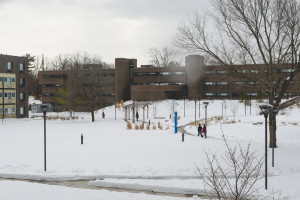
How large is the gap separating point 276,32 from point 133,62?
196 ft

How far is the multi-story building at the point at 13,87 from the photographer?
53281mm

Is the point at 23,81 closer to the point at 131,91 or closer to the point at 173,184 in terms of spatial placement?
the point at 131,91

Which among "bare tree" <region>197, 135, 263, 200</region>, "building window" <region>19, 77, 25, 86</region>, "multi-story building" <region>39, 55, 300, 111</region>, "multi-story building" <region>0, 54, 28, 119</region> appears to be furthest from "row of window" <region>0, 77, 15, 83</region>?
"bare tree" <region>197, 135, 263, 200</region>

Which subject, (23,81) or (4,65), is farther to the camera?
(23,81)

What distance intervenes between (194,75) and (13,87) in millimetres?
40566

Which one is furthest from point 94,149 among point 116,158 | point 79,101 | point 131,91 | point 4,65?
point 131,91

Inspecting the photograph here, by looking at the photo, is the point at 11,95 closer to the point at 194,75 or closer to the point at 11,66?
the point at 11,66

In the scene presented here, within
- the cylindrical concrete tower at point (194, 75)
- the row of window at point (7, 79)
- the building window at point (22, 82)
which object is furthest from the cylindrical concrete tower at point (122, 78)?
the row of window at point (7, 79)

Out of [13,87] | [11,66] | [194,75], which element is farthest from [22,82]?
[194,75]

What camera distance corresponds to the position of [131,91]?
72.8 m

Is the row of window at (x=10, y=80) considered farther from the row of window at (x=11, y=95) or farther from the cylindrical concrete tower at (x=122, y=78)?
the cylindrical concrete tower at (x=122, y=78)

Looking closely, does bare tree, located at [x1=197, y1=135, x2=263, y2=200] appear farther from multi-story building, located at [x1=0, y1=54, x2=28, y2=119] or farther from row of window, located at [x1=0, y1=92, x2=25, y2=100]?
row of window, located at [x1=0, y1=92, x2=25, y2=100]

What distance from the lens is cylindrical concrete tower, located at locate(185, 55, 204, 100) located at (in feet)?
230

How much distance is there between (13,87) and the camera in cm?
5547
